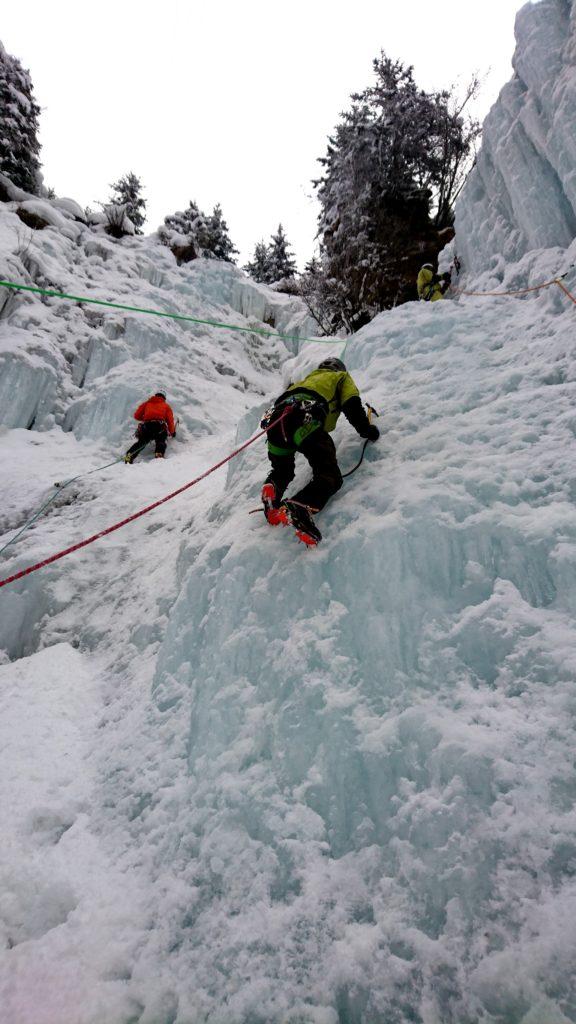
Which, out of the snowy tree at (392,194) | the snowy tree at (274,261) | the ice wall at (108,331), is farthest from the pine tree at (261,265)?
the snowy tree at (392,194)

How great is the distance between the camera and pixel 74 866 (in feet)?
7.60

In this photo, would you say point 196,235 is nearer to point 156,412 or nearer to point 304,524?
point 156,412

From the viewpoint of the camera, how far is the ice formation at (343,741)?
165 centimetres

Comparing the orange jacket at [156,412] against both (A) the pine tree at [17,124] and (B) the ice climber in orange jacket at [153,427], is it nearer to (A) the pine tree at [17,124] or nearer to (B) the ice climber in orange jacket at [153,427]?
(B) the ice climber in orange jacket at [153,427]

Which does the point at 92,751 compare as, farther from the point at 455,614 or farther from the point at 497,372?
the point at 497,372

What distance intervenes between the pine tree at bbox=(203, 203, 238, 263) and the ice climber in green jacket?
18335 millimetres

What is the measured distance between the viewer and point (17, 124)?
52.2ft

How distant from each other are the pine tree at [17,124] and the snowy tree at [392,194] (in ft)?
39.3

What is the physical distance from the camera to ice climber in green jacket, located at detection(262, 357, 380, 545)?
3.34m

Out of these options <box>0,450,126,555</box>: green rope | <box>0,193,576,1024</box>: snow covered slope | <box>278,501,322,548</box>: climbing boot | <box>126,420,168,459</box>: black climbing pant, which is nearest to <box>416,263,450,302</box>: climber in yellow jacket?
<box>0,193,576,1024</box>: snow covered slope

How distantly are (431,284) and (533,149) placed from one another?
181 cm

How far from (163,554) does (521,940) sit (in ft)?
14.2

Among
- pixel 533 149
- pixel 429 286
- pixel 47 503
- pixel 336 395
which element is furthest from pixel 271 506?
pixel 533 149

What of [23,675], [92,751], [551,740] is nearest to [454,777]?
[551,740]
